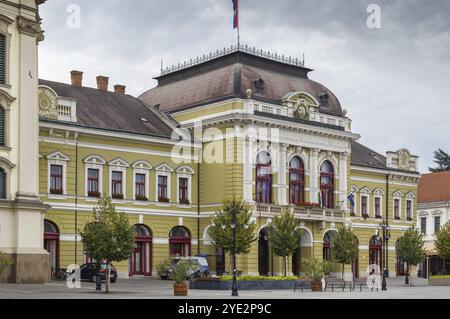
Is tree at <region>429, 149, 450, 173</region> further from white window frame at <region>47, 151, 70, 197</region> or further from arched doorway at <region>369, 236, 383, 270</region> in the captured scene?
white window frame at <region>47, 151, 70, 197</region>

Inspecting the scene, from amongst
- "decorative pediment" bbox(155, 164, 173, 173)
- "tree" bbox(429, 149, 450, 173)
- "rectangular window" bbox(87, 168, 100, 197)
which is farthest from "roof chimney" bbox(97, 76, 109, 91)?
"tree" bbox(429, 149, 450, 173)

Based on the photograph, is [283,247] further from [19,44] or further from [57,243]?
[19,44]

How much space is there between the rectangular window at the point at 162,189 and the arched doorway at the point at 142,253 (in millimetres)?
2505

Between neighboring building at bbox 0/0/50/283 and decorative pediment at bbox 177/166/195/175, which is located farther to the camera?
decorative pediment at bbox 177/166/195/175

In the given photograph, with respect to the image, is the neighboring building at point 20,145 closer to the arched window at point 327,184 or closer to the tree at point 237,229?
the tree at point 237,229

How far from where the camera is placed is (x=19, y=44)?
47312mm

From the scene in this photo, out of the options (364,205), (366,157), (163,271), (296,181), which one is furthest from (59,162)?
(366,157)

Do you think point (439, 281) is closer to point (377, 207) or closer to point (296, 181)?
point (296, 181)

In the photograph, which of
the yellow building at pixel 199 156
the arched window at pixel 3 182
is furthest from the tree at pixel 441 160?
the arched window at pixel 3 182

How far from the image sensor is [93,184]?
2350 inches

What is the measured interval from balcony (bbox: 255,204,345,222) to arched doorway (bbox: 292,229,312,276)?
5.27 feet

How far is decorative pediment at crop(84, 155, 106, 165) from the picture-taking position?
194 ft

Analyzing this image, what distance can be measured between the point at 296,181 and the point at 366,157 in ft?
48.6

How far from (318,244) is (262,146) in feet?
30.8
